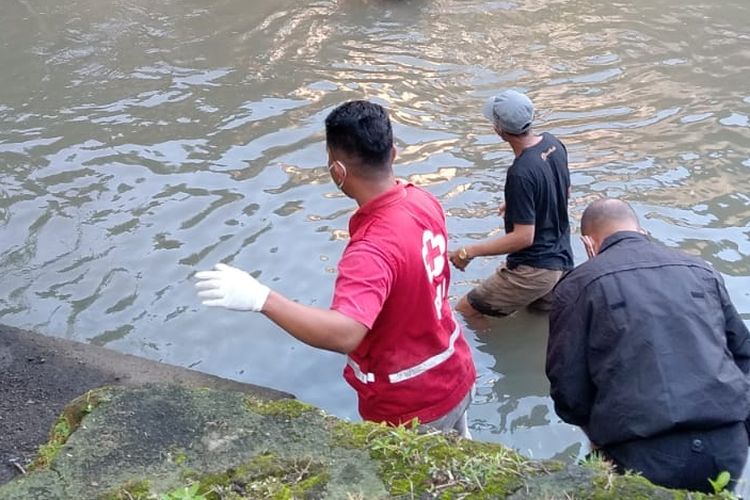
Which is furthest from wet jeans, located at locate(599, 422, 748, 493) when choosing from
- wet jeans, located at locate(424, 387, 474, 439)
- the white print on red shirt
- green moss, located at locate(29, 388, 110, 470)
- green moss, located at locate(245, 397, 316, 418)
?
green moss, located at locate(29, 388, 110, 470)

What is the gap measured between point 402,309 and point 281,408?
33.7 inches

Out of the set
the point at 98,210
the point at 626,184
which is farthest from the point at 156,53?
the point at 626,184

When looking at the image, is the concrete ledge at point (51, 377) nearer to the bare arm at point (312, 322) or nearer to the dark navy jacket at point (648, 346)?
the bare arm at point (312, 322)

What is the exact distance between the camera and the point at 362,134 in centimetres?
348

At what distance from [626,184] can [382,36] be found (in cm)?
485

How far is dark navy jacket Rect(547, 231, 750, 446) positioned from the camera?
11.7 feet

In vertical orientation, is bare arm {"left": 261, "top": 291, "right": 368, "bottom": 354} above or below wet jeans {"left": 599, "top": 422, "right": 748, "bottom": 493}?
above

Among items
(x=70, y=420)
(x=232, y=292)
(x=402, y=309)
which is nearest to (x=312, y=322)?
(x=232, y=292)

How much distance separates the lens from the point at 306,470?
2.70m

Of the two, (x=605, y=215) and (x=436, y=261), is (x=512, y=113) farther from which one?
(x=436, y=261)

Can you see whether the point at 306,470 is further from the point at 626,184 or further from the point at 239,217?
the point at 626,184

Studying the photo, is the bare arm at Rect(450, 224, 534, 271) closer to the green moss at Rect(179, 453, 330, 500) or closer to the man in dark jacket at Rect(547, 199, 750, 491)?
the man in dark jacket at Rect(547, 199, 750, 491)

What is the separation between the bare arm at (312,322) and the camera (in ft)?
10.1

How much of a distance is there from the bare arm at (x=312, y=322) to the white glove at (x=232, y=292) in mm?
51
